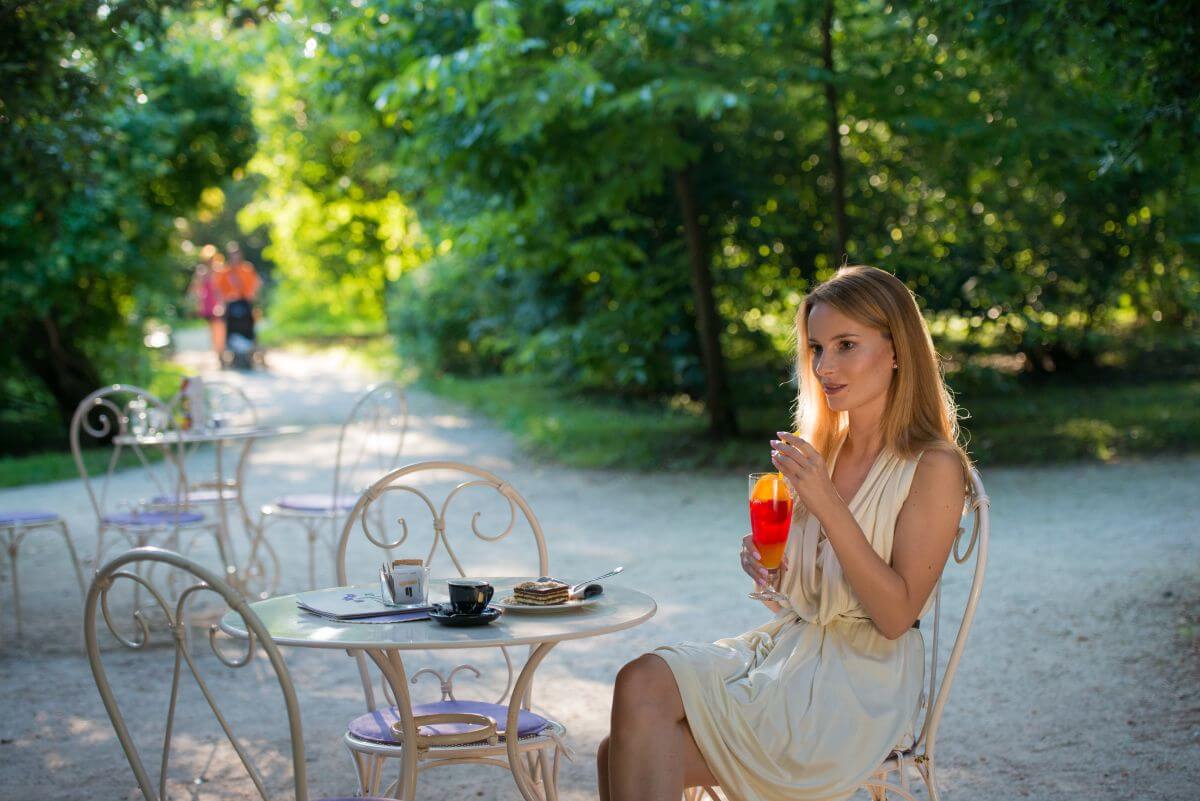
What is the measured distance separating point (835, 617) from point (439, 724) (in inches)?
38.1

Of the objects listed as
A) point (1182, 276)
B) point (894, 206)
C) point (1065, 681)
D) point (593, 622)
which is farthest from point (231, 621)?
point (1182, 276)

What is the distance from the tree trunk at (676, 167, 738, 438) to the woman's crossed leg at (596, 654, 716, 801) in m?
8.33

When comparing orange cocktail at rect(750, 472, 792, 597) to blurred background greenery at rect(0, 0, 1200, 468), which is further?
blurred background greenery at rect(0, 0, 1200, 468)

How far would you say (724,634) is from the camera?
18.6ft

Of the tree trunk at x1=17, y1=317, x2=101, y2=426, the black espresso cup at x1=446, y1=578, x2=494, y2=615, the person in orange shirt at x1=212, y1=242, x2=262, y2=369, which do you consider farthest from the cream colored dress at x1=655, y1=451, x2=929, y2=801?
the person in orange shirt at x1=212, y1=242, x2=262, y2=369

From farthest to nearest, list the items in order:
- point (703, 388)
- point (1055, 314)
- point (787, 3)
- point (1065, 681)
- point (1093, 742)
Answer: point (703, 388) → point (1055, 314) → point (787, 3) → point (1065, 681) → point (1093, 742)

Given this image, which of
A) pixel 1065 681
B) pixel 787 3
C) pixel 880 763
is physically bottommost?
pixel 1065 681

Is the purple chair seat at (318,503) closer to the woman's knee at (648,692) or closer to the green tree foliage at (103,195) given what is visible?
the green tree foliage at (103,195)

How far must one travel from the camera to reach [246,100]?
13508 millimetres

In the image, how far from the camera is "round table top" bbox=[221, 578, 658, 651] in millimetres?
2414

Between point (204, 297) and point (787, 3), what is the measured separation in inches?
549

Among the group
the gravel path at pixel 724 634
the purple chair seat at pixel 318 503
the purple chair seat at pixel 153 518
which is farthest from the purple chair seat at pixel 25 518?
the purple chair seat at pixel 318 503

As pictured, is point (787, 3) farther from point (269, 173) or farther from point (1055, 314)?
point (269, 173)

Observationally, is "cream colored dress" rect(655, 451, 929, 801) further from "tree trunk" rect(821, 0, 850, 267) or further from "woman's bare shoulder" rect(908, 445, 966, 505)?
"tree trunk" rect(821, 0, 850, 267)
